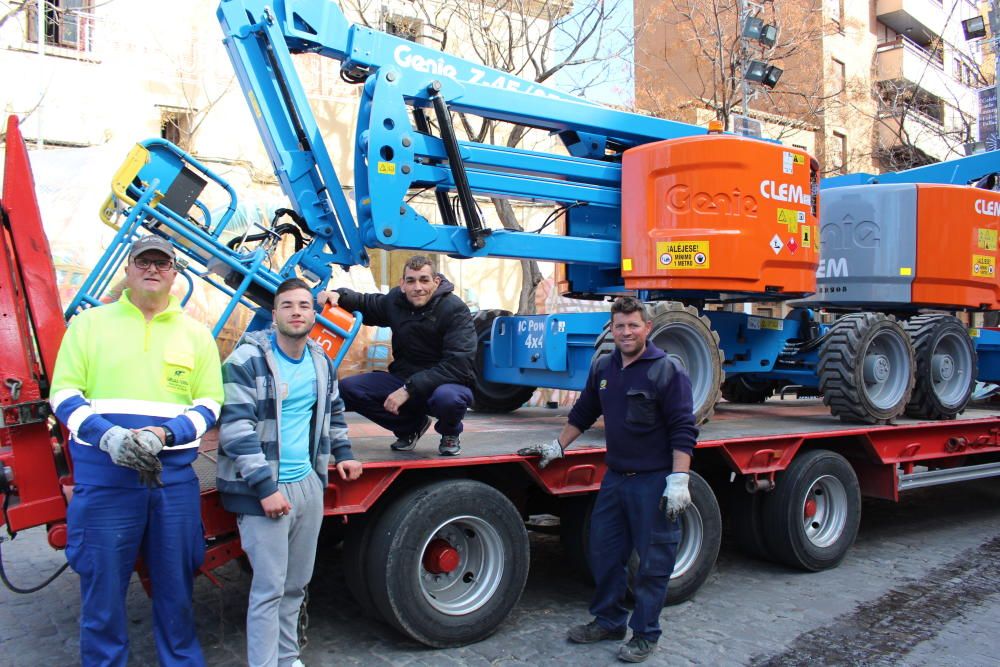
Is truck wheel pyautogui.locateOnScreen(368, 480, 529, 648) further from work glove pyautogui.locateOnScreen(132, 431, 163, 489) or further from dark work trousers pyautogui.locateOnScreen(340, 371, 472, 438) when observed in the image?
work glove pyautogui.locateOnScreen(132, 431, 163, 489)

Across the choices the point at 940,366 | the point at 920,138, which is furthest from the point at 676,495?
the point at 920,138

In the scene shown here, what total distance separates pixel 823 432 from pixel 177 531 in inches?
179

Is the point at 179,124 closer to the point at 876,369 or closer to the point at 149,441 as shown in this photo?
the point at 876,369

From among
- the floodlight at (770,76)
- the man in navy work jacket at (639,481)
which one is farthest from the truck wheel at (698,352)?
the floodlight at (770,76)

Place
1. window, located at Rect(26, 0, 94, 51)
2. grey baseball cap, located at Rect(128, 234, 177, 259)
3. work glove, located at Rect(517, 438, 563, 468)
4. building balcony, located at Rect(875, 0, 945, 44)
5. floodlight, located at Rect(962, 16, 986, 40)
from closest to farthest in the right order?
grey baseball cap, located at Rect(128, 234, 177, 259)
work glove, located at Rect(517, 438, 563, 468)
window, located at Rect(26, 0, 94, 51)
floodlight, located at Rect(962, 16, 986, 40)
building balcony, located at Rect(875, 0, 945, 44)

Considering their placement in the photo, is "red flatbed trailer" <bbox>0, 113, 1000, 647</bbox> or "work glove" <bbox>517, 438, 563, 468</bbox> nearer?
"red flatbed trailer" <bbox>0, 113, 1000, 647</bbox>

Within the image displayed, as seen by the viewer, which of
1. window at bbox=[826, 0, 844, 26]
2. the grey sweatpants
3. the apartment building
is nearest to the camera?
the grey sweatpants

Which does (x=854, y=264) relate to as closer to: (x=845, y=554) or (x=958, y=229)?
(x=958, y=229)

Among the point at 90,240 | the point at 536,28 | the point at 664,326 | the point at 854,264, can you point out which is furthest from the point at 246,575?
the point at 536,28

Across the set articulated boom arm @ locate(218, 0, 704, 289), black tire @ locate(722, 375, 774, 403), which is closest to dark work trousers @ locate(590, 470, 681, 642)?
articulated boom arm @ locate(218, 0, 704, 289)

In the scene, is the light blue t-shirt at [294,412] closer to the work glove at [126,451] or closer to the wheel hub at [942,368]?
the work glove at [126,451]

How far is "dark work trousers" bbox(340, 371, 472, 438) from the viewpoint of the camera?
4.54m

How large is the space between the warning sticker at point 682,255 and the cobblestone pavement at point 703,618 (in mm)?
2219

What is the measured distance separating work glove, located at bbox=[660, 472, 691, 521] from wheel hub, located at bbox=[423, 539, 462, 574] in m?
1.12
